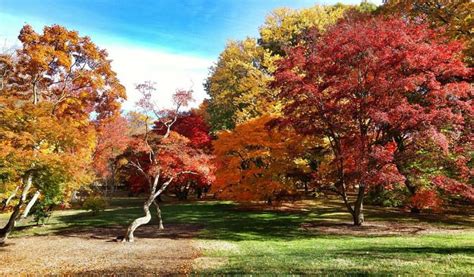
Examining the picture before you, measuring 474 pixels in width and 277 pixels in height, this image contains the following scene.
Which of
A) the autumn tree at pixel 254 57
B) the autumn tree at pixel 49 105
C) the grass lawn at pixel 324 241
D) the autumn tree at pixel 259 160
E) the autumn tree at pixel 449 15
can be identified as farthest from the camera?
the autumn tree at pixel 254 57

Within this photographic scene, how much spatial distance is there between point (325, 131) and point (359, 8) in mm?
26146

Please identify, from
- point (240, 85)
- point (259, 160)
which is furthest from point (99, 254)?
point (240, 85)

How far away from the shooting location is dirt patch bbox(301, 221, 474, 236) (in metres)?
18.2

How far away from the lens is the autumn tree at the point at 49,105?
616 inches

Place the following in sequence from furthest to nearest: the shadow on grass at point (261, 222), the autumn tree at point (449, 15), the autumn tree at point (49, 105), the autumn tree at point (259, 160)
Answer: the autumn tree at point (259, 160), the autumn tree at point (449, 15), the shadow on grass at point (261, 222), the autumn tree at point (49, 105)

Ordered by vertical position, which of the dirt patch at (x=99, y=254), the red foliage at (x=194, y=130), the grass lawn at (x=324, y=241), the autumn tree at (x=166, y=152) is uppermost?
the red foliage at (x=194, y=130)

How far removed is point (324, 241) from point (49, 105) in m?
14.1

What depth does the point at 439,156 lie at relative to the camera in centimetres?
1798

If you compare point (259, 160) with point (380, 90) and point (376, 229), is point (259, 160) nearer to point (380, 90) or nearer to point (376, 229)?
point (376, 229)

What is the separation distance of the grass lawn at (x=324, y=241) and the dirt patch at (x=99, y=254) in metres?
1.13

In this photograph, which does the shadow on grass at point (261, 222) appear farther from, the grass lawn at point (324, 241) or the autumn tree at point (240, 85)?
the autumn tree at point (240, 85)

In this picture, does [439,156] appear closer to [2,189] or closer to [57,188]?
[57,188]

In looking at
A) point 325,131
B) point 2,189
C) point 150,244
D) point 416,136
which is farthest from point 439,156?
point 2,189

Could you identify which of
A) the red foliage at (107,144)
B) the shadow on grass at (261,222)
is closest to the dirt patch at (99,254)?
the shadow on grass at (261,222)
